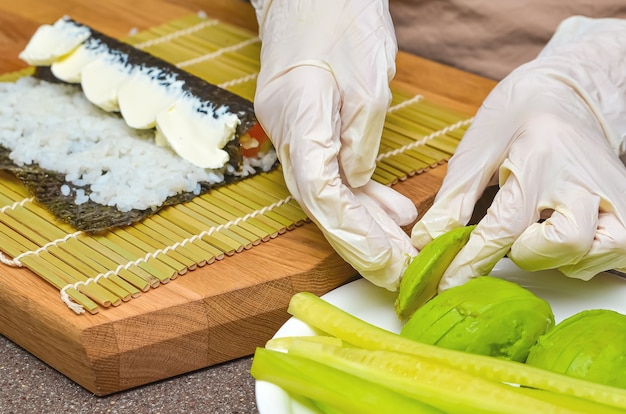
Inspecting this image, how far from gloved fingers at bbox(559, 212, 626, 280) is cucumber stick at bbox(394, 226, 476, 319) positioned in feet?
0.52

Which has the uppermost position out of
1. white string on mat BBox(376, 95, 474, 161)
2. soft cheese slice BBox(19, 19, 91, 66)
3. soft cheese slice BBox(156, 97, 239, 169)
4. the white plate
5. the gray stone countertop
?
soft cheese slice BBox(19, 19, 91, 66)

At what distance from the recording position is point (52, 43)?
1751mm

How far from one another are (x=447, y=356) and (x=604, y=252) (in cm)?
32

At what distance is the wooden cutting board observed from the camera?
3.87 ft

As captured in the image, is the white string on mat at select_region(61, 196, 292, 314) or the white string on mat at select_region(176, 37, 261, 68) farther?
the white string on mat at select_region(176, 37, 261, 68)

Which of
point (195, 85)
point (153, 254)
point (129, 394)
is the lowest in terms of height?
point (129, 394)

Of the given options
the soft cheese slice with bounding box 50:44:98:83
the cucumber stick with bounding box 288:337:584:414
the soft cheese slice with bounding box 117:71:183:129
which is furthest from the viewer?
the soft cheese slice with bounding box 50:44:98:83

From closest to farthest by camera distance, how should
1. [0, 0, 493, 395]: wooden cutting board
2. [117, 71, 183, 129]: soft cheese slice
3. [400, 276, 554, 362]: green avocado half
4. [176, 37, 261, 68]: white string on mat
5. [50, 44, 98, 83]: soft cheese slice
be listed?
[400, 276, 554, 362]: green avocado half, [0, 0, 493, 395]: wooden cutting board, [117, 71, 183, 129]: soft cheese slice, [50, 44, 98, 83]: soft cheese slice, [176, 37, 261, 68]: white string on mat

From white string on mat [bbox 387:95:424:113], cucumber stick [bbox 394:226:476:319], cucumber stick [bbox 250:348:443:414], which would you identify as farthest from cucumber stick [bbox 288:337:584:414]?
white string on mat [bbox 387:95:424:113]

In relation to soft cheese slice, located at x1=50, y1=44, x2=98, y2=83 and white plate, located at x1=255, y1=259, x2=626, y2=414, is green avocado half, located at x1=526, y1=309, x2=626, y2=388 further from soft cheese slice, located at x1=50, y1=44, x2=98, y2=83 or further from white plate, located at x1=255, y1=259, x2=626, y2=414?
soft cheese slice, located at x1=50, y1=44, x2=98, y2=83

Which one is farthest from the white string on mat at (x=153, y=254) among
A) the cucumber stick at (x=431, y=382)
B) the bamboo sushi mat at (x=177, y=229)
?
the cucumber stick at (x=431, y=382)

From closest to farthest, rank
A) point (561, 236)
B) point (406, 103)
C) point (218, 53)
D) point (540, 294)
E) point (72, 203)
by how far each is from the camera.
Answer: point (561, 236) < point (540, 294) < point (72, 203) < point (406, 103) < point (218, 53)

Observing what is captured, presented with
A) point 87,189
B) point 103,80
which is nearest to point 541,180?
point 87,189

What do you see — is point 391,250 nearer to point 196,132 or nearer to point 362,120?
point 362,120
